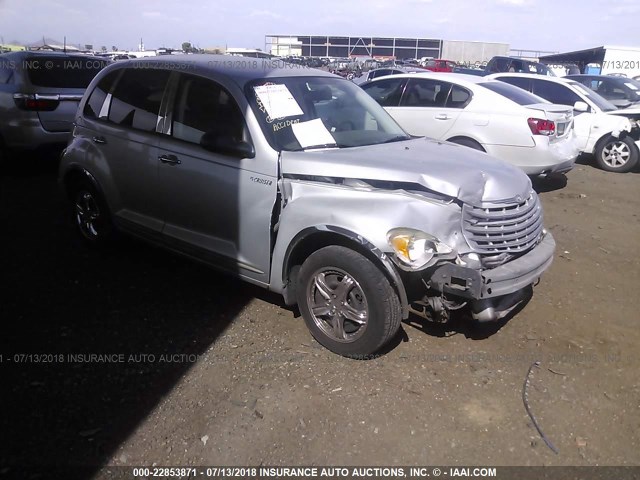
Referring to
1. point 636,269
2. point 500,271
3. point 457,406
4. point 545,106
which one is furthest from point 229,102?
point 545,106

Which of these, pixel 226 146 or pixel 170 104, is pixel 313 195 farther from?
pixel 170 104

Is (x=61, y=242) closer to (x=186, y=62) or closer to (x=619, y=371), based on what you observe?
(x=186, y=62)

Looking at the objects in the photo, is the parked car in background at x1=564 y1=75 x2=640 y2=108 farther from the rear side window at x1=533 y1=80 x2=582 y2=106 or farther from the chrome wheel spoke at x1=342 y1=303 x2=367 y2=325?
the chrome wheel spoke at x1=342 y1=303 x2=367 y2=325

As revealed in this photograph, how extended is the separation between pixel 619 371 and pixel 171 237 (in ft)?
11.0

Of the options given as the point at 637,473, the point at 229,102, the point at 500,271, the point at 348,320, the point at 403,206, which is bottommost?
the point at 637,473

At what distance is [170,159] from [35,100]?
4651 mm

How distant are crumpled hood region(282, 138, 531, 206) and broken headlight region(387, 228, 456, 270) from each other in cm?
33

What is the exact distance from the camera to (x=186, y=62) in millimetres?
4441

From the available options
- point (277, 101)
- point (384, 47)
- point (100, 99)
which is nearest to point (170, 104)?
point (277, 101)

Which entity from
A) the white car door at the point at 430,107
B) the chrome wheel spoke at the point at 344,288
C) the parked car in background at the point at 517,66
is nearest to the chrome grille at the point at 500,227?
the chrome wheel spoke at the point at 344,288

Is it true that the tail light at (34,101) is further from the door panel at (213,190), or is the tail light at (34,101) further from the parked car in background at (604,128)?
the parked car in background at (604,128)

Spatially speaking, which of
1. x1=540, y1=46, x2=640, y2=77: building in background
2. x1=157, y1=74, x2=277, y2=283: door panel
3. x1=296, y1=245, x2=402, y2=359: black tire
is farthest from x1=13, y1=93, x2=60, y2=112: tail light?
x1=540, y1=46, x2=640, y2=77: building in background

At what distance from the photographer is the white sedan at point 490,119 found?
24.1ft

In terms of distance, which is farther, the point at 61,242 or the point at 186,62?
the point at 61,242
